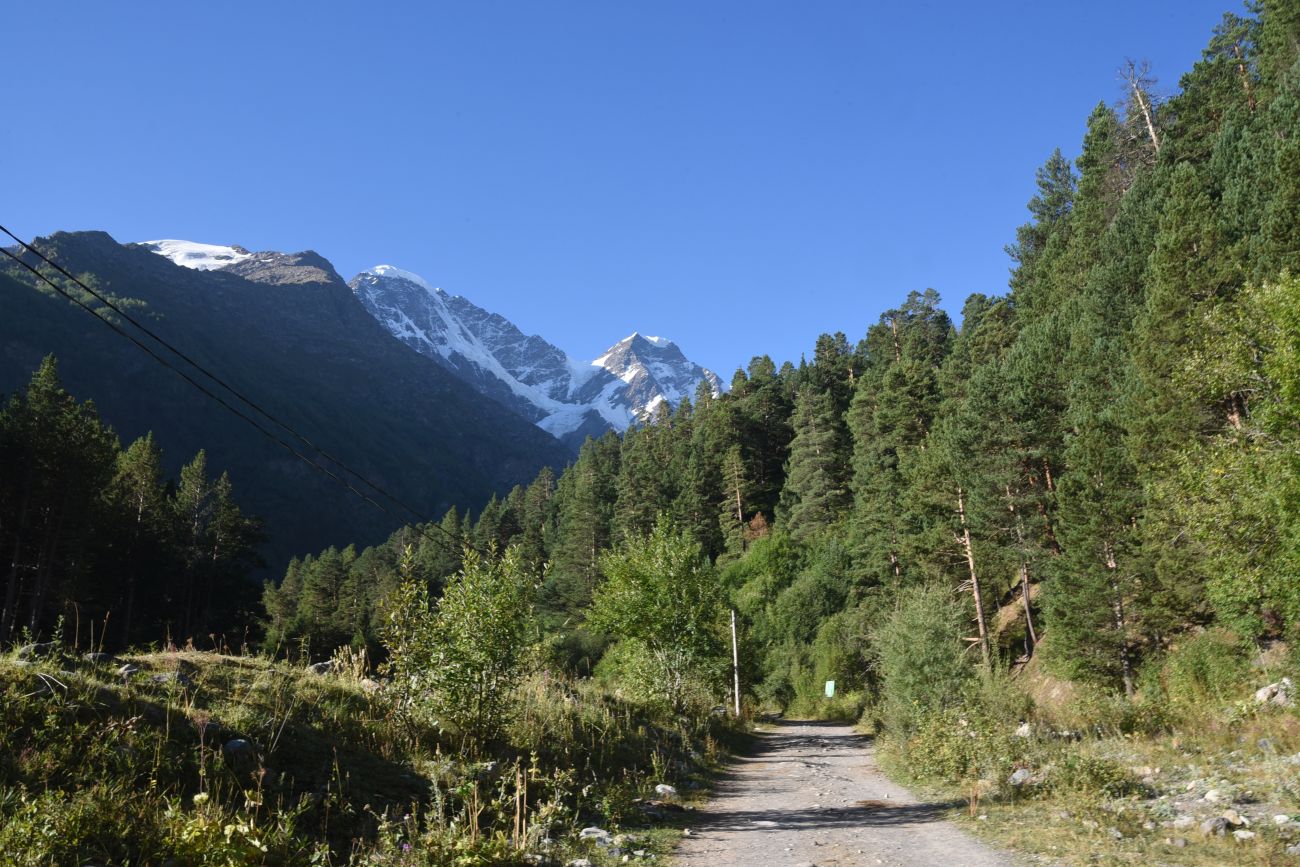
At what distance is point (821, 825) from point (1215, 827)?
16.8ft

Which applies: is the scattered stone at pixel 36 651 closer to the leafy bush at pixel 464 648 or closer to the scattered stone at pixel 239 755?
the scattered stone at pixel 239 755

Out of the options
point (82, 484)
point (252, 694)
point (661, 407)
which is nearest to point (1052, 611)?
point (252, 694)

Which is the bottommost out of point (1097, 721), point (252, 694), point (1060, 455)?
point (1097, 721)

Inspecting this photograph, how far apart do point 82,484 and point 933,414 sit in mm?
54272

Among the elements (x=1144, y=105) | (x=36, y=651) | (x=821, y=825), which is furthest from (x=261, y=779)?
(x=1144, y=105)

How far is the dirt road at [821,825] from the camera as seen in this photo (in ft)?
28.9

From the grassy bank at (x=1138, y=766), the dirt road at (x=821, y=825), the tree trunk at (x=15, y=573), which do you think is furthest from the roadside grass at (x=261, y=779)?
the tree trunk at (x=15, y=573)

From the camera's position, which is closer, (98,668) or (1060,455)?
(98,668)

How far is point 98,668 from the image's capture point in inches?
355

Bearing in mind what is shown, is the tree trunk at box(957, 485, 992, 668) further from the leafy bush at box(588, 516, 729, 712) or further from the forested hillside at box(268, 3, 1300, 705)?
the leafy bush at box(588, 516, 729, 712)

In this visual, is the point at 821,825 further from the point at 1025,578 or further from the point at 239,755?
the point at 1025,578

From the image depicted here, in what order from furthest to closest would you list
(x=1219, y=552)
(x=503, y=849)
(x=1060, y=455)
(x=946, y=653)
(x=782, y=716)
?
(x=782, y=716)
(x=1060, y=455)
(x=946, y=653)
(x=1219, y=552)
(x=503, y=849)

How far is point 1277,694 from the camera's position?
51.2 ft

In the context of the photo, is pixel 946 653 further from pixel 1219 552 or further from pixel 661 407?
pixel 661 407
